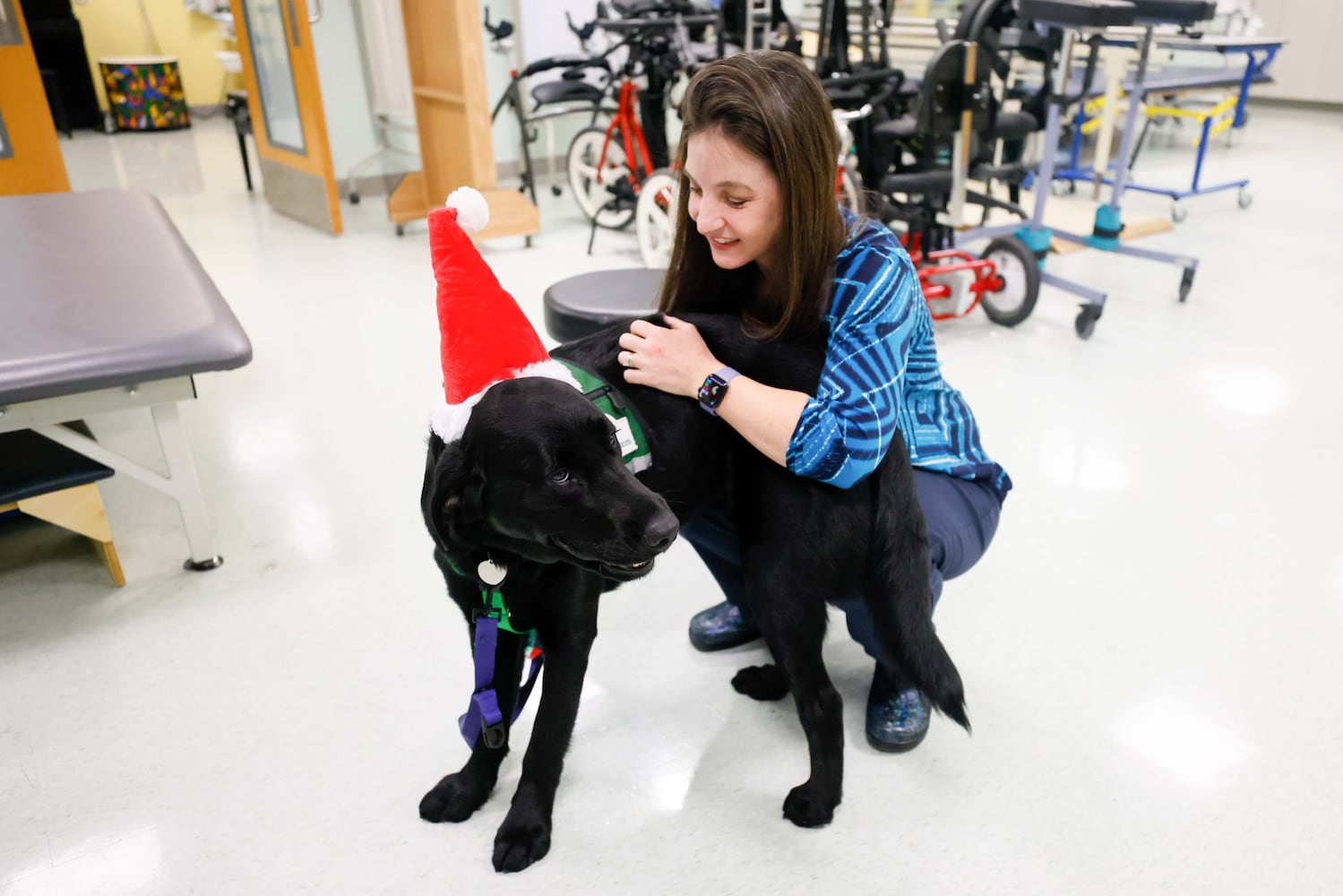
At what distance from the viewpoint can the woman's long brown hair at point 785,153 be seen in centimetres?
103

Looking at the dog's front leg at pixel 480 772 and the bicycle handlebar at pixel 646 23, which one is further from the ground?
the bicycle handlebar at pixel 646 23

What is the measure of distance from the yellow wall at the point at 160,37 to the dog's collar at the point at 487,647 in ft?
25.9

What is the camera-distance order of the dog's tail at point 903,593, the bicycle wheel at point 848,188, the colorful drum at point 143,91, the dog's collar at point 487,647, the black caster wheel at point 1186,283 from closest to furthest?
the dog's collar at point 487,647
the dog's tail at point 903,593
the bicycle wheel at point 848,188
the black caster wheel at point 1186,283
the colorful drum at point 143,91

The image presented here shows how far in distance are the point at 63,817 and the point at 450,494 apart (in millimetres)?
883

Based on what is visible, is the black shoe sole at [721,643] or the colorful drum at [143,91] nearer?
the black shoe sole at [721,643]

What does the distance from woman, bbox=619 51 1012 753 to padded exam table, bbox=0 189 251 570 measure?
0.97 meters

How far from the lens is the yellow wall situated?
721cm

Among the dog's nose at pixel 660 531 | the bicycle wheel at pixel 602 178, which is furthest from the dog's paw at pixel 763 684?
the bicycle wheel at pixel 602 178

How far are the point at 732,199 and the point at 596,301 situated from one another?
0.94 meters

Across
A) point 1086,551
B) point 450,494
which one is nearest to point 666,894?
point 450,494

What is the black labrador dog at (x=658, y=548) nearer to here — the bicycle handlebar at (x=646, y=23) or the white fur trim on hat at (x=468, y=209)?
the white fur trim on hat at (x=468, y=209)

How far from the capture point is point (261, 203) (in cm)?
492

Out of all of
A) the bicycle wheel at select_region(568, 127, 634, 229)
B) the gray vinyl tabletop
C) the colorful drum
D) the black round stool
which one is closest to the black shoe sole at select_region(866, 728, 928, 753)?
the black round stool

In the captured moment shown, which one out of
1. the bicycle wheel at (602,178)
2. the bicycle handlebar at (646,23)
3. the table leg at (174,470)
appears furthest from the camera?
the bicycle wheel at (602,178)
